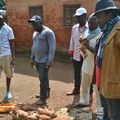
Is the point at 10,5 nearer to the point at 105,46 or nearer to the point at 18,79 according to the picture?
the point at 18,79

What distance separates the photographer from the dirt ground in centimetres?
825

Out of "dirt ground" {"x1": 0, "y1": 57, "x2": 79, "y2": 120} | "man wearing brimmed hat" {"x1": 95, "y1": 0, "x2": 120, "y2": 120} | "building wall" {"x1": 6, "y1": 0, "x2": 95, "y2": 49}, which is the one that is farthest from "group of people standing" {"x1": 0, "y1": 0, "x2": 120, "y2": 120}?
"building wall" {"x1": 6, "y1": 0, "x2": 95, "y2": 49}

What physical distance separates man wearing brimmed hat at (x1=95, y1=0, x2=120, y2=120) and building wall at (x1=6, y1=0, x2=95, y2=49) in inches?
351

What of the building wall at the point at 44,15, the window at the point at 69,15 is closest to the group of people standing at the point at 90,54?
the building wall at the point at 44,15

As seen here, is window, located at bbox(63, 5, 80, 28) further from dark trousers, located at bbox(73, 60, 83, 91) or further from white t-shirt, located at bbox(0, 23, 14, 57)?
white t-shirt, located at bbox(0, 23, 14, 57)

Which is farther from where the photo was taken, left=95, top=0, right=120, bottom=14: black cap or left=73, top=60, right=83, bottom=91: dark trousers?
left=73, top=60, right=83, bottom=91: dark trousers

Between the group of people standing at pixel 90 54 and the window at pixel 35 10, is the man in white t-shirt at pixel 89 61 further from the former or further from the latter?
the window at pixel 35 10

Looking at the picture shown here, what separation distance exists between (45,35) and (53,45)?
10.3 inches

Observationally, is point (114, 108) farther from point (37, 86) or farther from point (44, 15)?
point (44, 15)

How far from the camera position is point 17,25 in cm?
1689

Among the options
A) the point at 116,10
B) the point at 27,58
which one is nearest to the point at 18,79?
the point at 27,58

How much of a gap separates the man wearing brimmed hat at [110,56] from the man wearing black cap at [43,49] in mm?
2946

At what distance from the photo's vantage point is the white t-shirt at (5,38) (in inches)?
321

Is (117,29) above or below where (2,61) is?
above
